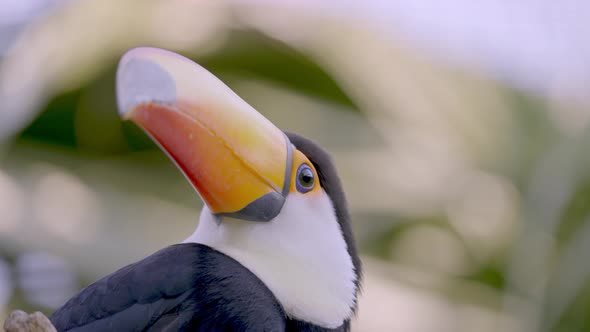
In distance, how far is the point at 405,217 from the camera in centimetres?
561

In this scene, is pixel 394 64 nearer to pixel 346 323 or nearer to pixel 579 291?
pixel 579 291

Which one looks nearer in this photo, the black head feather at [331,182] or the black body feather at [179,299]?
the black body feather at [179,299]

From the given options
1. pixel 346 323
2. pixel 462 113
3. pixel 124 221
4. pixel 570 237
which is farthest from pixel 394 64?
pixel 346 323

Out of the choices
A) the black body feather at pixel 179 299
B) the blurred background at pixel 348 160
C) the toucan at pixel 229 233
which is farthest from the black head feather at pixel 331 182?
the blurred background at pixel 348 160

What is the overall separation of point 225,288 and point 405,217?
11.7 feet

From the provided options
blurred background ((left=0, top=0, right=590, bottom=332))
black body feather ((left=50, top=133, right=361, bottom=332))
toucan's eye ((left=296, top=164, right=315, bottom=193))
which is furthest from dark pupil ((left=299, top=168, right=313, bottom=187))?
blurred background ((left=0, top=0, right=590, bottom=332))

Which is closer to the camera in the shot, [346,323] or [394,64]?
[346,323]

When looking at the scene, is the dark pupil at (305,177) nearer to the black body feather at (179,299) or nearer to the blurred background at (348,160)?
the black body feather at (179,299)

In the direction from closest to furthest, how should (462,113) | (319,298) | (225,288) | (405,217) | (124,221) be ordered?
(225,288), (319,298), (124,221), (405,217), (462,113)

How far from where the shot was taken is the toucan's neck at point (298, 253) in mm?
2346

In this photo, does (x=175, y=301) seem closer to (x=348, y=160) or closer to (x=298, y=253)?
(x=298, y=253)

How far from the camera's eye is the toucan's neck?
2346 millimetres

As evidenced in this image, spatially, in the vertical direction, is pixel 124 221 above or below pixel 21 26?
below

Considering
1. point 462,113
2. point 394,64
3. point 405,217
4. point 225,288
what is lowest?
point 405,217
